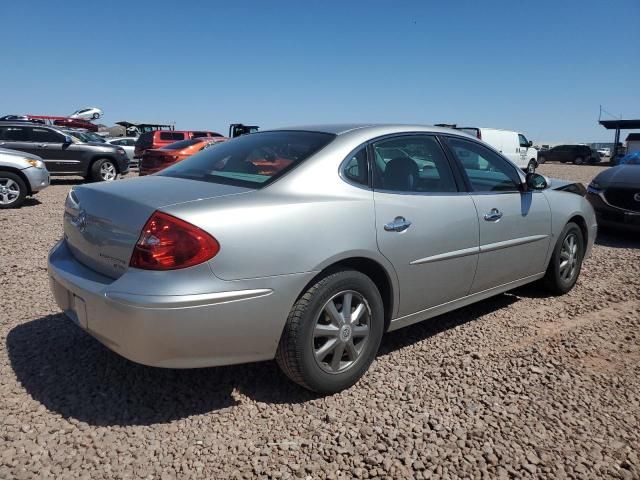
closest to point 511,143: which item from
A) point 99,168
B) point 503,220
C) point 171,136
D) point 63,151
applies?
point 171,136

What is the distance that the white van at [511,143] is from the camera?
19.5 meters

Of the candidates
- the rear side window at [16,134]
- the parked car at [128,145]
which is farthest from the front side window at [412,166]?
the parked car at [128,145]

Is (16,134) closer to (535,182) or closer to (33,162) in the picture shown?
(33,162)

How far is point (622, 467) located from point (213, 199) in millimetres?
2237

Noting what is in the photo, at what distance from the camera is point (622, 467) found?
2.23m

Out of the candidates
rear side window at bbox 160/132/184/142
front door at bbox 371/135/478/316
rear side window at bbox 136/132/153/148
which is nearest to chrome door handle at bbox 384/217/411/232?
front door at bbox 371/135/478/316

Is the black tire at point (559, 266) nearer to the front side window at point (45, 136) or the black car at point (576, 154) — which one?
the front side window at point (45, 136)

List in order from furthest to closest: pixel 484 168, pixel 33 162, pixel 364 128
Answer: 1. pixel 33 162
2. pixel 484 168
3. pixel 364 128

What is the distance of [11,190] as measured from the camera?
9086 mm

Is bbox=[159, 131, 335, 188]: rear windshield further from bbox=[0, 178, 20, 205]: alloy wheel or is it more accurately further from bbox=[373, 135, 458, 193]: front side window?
bbox=[0, 178, 20, 205]: alloy wheel

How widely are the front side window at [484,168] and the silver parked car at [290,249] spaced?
0.02 m

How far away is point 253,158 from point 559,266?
2.95 m

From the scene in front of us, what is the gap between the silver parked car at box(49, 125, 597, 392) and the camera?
2271 millimetres

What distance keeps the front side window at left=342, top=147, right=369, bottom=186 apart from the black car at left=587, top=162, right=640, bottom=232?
5459 mm
